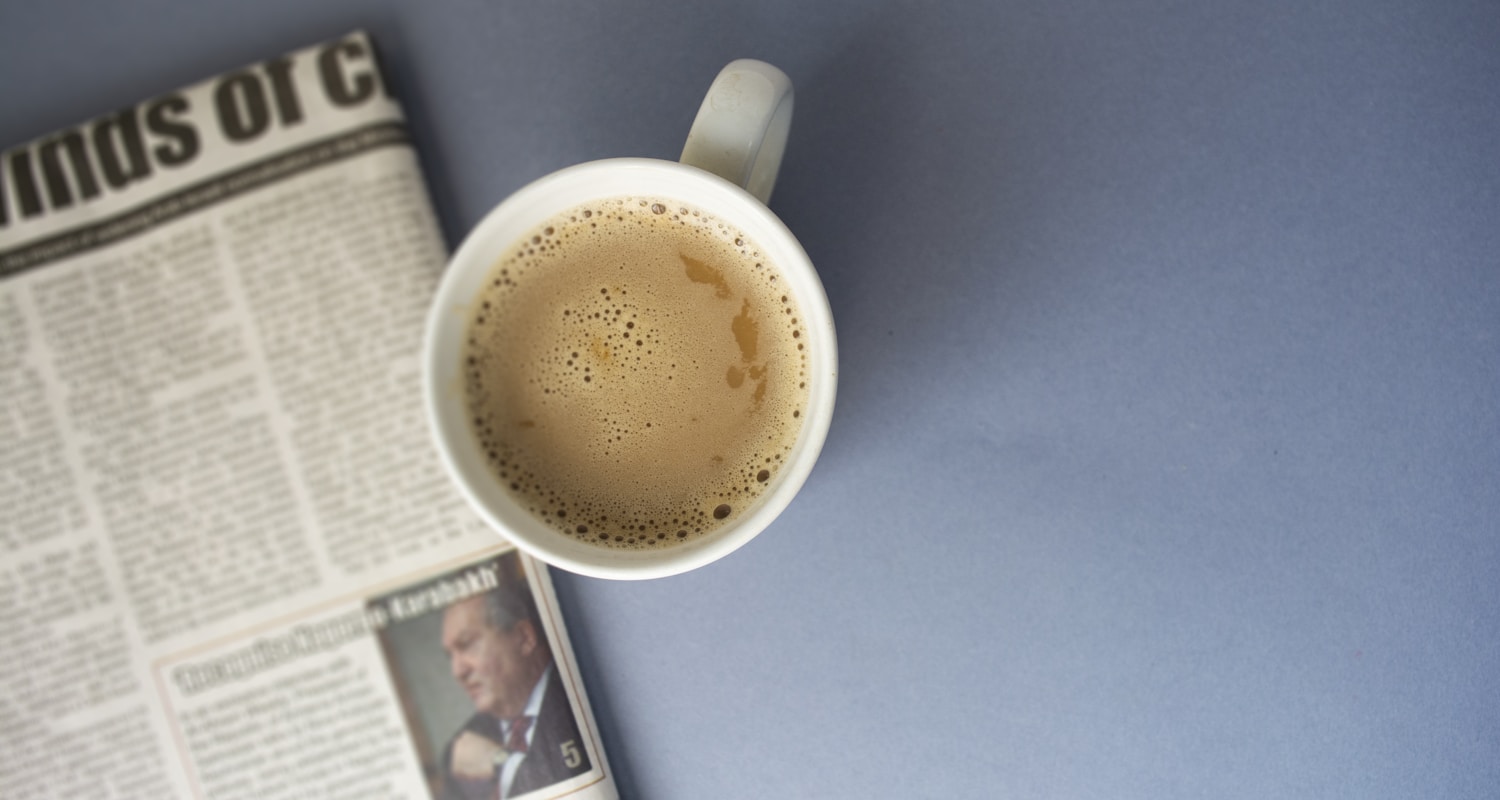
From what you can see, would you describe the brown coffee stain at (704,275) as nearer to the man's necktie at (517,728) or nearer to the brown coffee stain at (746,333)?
the brown coffee stain at (746,333)

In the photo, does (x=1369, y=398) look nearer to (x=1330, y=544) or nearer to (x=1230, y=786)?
(x=1330, y=544)

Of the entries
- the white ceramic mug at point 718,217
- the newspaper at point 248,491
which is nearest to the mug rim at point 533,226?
the white ceramic mug at point 718,217

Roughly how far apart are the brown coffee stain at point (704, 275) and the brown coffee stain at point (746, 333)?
0.02m

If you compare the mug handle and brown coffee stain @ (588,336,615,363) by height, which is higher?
the mug handle

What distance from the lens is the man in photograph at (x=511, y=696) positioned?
62 cm

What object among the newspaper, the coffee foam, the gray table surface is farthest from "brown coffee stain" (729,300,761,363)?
the newspaper

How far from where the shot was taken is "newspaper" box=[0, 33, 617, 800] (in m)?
0.61

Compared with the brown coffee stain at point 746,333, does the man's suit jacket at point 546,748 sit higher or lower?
lower

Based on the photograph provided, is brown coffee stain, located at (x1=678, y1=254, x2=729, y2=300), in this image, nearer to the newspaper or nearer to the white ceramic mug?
the white ceramic mug

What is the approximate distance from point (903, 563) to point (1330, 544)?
32 cm

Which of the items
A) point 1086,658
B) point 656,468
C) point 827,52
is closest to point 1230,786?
point 1086,658

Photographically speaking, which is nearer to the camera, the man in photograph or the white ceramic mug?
the white ceramic mug

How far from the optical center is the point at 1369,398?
629mm

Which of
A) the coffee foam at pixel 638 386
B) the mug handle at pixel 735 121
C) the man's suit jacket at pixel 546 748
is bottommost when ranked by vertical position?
the man's suit jacket at pixel 546 748
